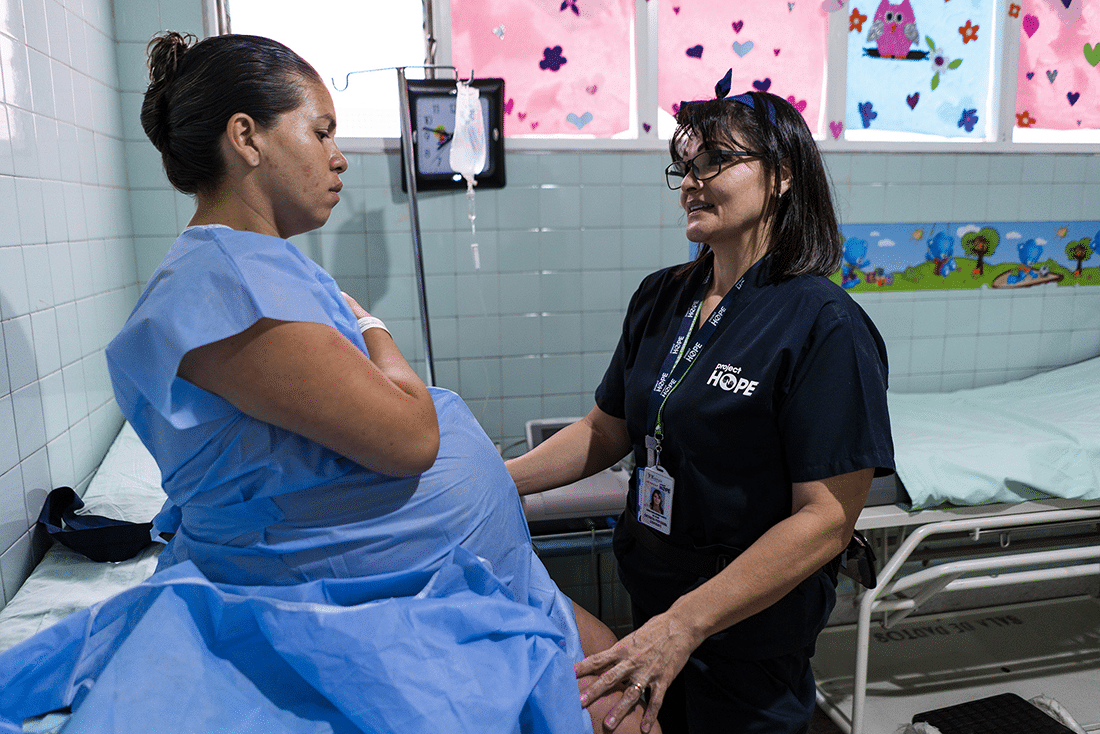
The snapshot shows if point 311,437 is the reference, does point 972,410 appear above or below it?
below

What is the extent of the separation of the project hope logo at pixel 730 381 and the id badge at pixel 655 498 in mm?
184

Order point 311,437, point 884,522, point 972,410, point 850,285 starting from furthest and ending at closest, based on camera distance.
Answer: point 850,285 → point 972,410 → point 884,522 → point 311,437

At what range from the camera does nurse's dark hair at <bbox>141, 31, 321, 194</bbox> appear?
34.8 inches

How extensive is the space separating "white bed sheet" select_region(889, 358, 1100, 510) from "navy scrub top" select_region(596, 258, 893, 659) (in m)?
1.16

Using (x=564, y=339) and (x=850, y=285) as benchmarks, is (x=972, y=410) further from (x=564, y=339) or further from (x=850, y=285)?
(x=564, y=339)

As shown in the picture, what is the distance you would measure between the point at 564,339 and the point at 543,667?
2.18 meters

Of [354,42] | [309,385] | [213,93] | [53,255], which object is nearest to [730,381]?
[309,385]

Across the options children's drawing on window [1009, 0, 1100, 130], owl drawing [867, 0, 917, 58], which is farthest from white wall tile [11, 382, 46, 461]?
children's drawing on window [1009, 0, 1100, 130]

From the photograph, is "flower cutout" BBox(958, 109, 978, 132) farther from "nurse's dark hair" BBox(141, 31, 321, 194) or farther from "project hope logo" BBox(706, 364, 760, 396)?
"nurse's dark hair" BBox(141, 31, 321, 194)

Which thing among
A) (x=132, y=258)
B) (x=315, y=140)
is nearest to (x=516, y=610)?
(x=315, y=140)

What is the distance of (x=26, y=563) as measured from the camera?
157cm

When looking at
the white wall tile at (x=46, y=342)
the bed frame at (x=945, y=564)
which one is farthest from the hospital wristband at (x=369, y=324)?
the bed frame at (x=945, y=564)

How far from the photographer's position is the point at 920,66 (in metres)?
3.06

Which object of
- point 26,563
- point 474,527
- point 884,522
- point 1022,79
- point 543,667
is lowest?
point 884,522
